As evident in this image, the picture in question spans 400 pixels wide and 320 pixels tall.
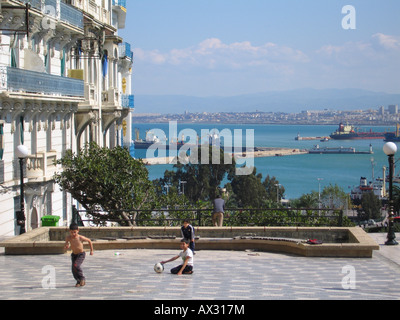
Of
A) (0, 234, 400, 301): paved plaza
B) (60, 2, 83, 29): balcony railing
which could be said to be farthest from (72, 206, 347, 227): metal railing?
(60, 2, 83, 29): balcony railing

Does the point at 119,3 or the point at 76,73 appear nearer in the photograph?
the point at 76,73

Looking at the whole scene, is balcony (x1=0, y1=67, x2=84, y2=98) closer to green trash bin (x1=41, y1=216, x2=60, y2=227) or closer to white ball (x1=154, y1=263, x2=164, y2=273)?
green trash bin (x1=41, y1=216, x2=60, y2=227)

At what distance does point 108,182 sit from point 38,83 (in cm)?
475

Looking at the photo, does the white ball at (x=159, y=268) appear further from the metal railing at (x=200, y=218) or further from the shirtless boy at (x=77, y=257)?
the metal railing at (x=200, y=218)

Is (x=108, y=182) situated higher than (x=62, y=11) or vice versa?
(x=62, y=11)

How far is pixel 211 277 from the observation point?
14.7 m

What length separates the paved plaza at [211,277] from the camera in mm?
12719

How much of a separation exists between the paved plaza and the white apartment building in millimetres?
5555

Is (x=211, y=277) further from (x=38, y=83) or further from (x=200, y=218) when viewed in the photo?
(x=38, y=83)

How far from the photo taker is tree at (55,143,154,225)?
24.8 metres

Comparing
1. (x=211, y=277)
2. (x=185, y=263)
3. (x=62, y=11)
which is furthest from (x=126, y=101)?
(x=211, y=277)

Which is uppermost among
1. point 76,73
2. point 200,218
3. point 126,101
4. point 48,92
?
point 76,73

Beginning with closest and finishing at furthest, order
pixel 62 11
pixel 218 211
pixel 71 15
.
A: 1. pixel 218 211
2. pixel 62 11
3. pixel 71 15
